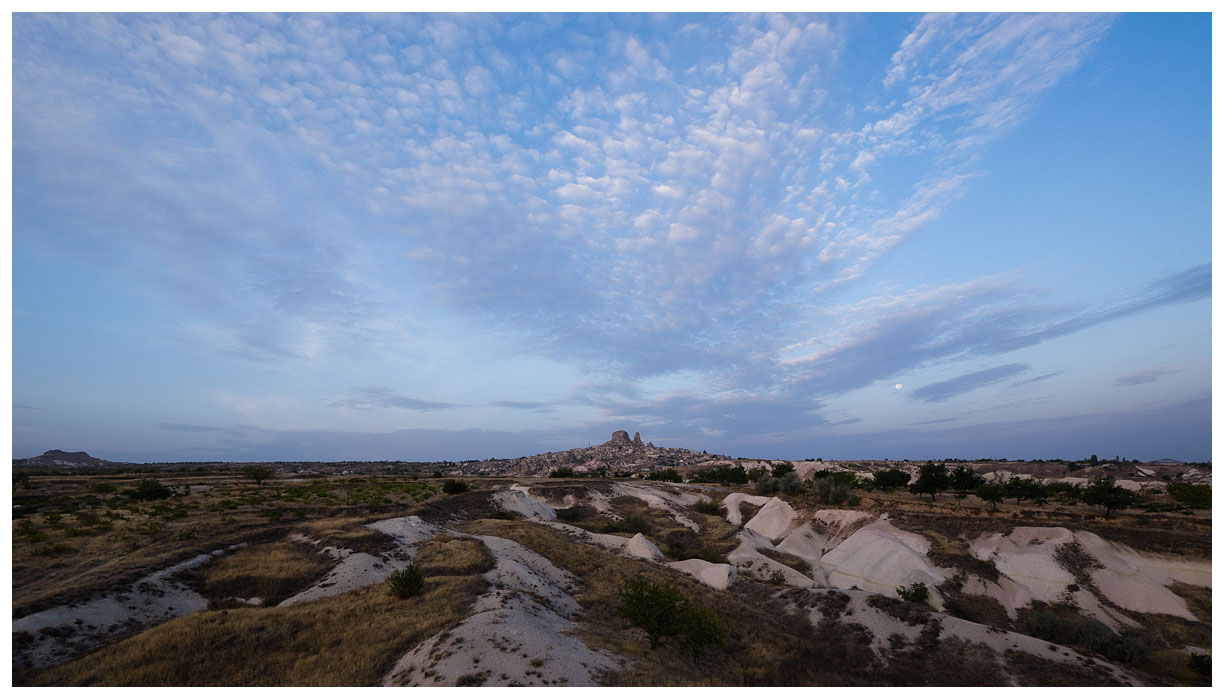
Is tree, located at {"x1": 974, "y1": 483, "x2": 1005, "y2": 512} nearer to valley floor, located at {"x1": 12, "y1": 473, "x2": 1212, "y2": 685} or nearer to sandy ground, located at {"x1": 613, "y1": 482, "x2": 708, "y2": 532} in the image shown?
valley floor, located at {"x1": 12, "y1": 473, "x2": 1212, "y2": 685}

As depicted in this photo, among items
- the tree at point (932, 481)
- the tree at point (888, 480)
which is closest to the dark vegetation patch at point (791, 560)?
the tree at point (932, 481)

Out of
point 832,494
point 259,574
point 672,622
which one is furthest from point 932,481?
point 259,574

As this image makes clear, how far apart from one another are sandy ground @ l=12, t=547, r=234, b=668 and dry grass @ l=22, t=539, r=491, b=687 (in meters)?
1.70

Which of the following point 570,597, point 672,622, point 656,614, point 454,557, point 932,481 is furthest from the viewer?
point 932,481

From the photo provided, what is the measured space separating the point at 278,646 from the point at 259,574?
502 inches

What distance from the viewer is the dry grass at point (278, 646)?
17.5m

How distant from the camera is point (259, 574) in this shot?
30.2 metres

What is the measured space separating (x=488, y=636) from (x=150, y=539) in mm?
34027

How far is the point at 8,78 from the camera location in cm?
1317

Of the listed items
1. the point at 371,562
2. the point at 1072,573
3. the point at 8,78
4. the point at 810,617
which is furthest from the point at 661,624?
the point at 1072,573

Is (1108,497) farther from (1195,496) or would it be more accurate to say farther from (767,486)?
(767,486)

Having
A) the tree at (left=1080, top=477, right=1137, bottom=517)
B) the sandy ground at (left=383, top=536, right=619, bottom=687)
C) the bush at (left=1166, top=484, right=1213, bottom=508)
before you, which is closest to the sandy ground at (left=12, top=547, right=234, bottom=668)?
the sandy ground at (left=383, top=536, right=619, bottom=687)

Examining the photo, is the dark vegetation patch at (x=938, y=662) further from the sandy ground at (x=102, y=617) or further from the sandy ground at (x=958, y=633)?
the sandy ground at (x=102, y=617)
